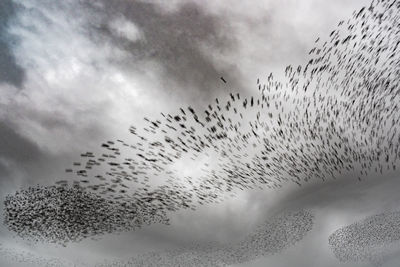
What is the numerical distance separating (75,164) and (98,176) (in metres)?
3.67

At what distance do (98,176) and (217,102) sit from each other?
2091cm

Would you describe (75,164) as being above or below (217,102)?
below

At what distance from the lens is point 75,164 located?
1347 inches

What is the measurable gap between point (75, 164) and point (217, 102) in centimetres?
2192

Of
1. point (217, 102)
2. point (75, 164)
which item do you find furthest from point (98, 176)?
point (217, 102)

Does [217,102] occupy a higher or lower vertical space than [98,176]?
higher

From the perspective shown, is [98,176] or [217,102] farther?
[98,176]

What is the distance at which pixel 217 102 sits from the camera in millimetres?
30734

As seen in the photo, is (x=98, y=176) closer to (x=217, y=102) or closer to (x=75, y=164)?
(x=75, y=164)

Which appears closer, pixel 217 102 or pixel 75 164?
pixel 217 102
